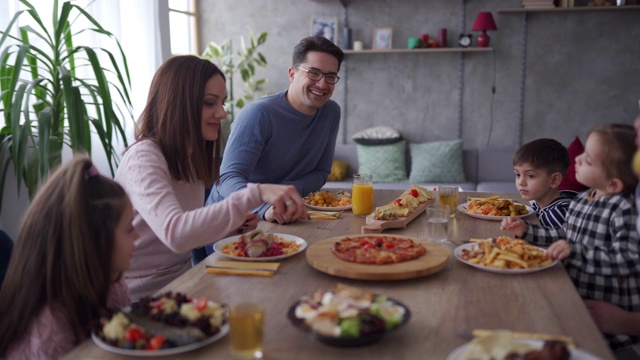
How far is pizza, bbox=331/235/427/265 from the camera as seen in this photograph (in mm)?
1429

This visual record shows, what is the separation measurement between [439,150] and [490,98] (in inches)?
29.0

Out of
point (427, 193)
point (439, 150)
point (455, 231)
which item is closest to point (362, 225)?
point (455, 231)

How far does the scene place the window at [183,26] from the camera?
528 cm

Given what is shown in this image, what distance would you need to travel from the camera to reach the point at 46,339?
116cm

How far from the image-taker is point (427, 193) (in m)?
2.33

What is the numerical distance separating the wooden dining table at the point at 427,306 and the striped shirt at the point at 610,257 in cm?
12

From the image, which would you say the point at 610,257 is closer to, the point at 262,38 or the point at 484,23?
the point at 484,23

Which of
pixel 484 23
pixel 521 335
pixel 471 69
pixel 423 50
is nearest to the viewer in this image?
pixel 521 335

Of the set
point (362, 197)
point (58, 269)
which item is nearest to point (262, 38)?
point (362, 197)

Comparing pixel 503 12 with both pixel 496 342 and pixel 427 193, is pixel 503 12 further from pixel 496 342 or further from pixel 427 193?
pixel 496 342

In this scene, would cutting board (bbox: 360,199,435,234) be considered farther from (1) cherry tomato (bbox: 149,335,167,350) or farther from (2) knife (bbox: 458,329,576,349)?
(1) cherry tomato (bbox: 149,335,167,350)

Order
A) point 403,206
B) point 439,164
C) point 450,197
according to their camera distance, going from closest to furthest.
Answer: point 403,206
point 450,197
point 439,164

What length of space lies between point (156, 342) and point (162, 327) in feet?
0.31

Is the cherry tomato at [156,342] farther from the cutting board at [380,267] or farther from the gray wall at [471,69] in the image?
the gray wall at [471,69]
